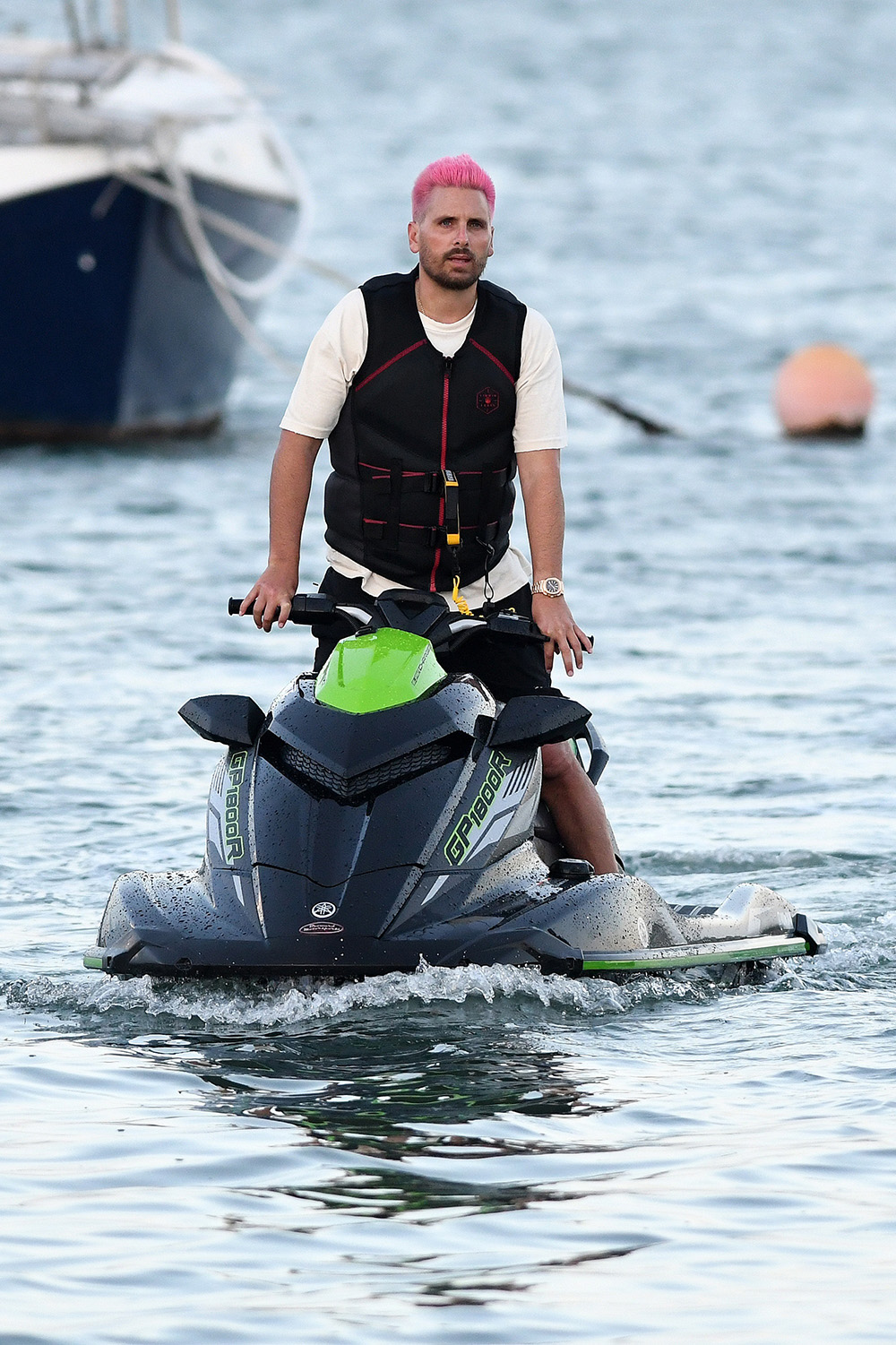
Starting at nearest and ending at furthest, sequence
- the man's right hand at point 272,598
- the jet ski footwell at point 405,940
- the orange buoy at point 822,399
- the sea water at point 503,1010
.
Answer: the sea water at point 503,1010, the jet ski footwell at point 405,940, the man's right hand at point 272,598, the orange buoy at point 822,399

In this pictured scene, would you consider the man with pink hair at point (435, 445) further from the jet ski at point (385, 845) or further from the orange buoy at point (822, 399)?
the orange buoy at point (822, 399)

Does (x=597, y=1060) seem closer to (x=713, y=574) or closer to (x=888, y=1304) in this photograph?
(x=888, y=1304)

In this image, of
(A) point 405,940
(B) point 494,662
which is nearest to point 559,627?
(B) point 494,662

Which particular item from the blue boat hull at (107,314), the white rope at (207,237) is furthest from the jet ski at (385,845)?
the blue boat hull at (107,314)

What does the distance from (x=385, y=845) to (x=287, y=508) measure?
94cm

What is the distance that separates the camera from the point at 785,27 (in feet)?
260

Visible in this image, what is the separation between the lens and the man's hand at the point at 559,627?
5453 millimetres

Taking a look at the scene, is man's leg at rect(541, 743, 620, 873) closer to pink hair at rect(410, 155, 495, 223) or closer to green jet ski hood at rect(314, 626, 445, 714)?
green jet ski hood at rect(314, 626, 445, 714)

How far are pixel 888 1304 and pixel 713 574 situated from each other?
929 cm

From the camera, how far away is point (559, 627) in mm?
5480

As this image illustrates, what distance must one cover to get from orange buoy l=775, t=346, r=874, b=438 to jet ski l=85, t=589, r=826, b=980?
13.4 metres

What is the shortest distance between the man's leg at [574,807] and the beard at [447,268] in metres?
1.09

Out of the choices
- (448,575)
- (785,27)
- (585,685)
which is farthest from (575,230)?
(785,27)

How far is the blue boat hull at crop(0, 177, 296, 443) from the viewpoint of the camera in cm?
1728
